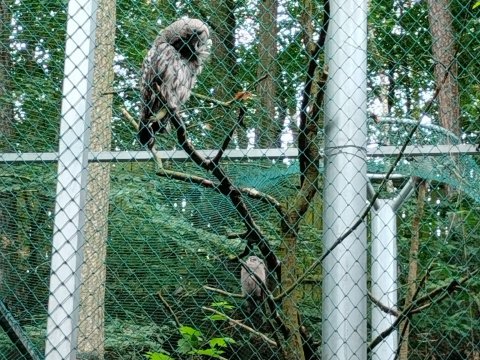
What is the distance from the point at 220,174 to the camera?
7.03ft

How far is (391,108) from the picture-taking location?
12.2 ft

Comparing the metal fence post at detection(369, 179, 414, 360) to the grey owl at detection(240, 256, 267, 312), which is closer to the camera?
the metal fence post at detection(369, 179, 414, 360)

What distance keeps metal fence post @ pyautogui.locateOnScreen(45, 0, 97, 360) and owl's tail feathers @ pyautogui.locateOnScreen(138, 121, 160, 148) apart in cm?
47

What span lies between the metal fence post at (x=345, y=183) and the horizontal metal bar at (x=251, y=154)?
0.59 feet

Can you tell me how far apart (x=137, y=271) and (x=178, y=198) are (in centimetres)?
43

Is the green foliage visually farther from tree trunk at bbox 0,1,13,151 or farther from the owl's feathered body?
tree trunk at bbox 0,1,13,151

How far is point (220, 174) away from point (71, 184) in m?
0.54

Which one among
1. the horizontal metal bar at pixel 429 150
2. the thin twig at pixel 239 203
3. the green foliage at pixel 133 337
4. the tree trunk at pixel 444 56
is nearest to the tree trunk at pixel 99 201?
the green foliage at pixel 133 337

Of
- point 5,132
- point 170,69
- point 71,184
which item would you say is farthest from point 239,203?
point 5,132

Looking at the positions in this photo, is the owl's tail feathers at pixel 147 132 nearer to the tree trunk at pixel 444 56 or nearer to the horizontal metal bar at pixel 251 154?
the horizontal metal bar at pixel 251 154

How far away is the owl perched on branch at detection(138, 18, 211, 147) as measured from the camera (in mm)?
3029

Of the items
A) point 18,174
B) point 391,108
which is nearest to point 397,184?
point 391,108

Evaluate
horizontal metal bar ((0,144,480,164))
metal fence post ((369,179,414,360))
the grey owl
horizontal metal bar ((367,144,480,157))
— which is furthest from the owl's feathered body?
horizontal metal bar ((367,144,480,157))

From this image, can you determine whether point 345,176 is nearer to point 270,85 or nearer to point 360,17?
point 360,17
